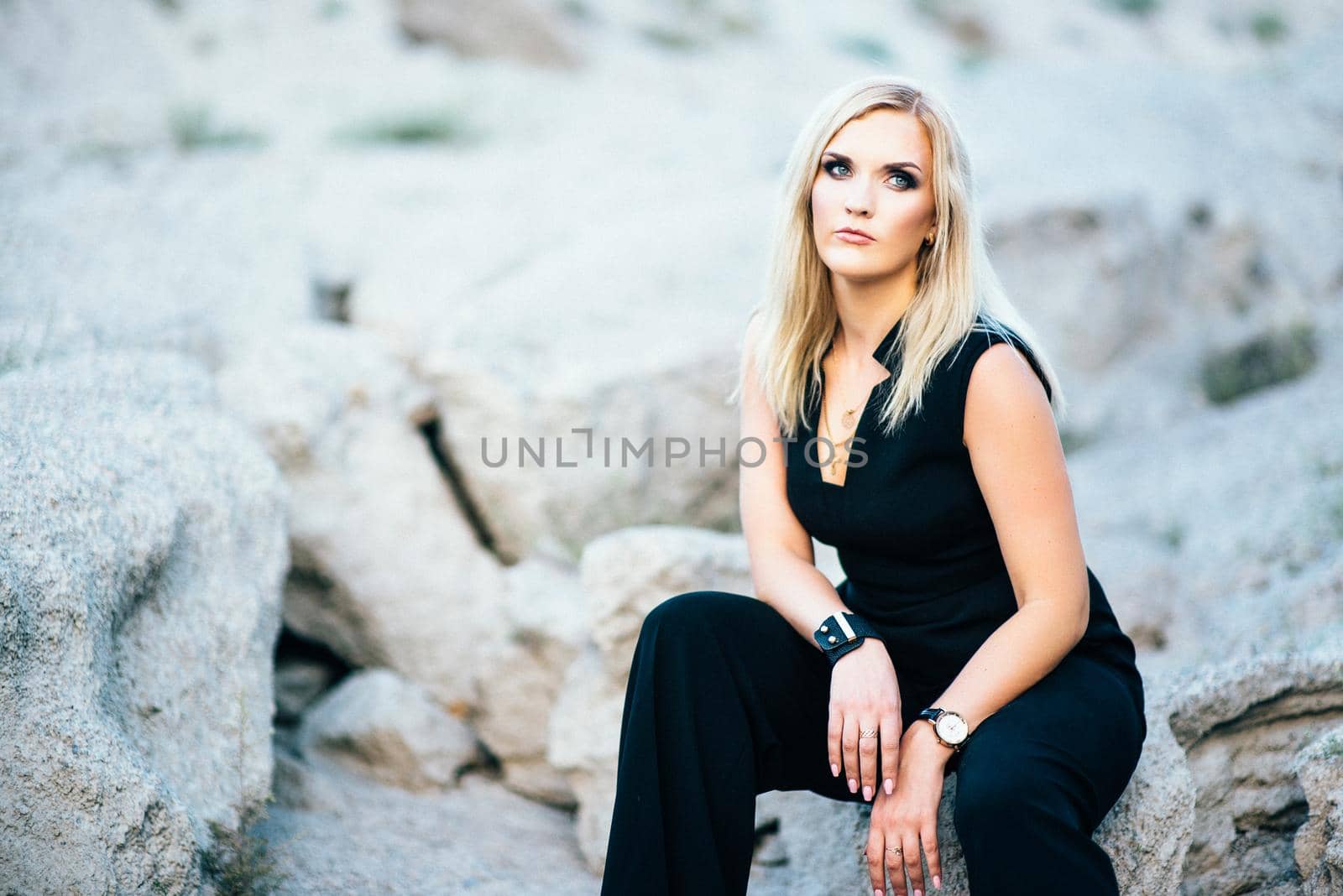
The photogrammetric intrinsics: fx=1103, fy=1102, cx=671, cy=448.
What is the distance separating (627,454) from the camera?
4.18 m

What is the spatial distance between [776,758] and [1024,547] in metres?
0.66

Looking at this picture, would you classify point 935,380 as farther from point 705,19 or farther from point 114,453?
point 705,19

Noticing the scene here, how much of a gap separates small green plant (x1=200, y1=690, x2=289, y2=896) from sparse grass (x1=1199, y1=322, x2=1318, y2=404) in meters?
5.25

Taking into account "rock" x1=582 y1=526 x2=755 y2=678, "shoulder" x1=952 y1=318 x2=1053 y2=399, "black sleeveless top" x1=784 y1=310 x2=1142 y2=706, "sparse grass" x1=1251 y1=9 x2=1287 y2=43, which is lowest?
"rock" x1=582 y1=526 x2=755 y2=678

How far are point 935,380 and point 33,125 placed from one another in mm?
5648

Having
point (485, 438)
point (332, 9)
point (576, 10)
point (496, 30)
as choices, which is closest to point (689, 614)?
point (485, 438)

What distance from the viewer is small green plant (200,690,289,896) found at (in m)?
2.44

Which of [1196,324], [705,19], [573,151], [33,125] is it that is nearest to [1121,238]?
[1196,324]

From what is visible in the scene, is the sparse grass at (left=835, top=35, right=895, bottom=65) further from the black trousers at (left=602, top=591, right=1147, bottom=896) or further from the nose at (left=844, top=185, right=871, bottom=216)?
the black trousers at (left=602, top=591, right=1147, bottom=896)

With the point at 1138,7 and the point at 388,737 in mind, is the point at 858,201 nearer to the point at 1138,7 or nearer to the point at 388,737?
the point at 388,737

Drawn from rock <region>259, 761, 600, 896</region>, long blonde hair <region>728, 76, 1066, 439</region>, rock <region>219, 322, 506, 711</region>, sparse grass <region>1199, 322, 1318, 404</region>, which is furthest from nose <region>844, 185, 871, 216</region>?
sparse grass <region>1199, 322, 1318, 404</region>

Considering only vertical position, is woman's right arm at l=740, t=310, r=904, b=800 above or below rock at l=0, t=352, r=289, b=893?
above

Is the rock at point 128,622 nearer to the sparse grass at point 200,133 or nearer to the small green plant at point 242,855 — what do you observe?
the small green plant at point 242,855

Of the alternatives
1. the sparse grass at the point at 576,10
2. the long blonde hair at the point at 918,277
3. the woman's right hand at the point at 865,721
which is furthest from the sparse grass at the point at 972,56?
the woman's right hand at the point at 865,721
